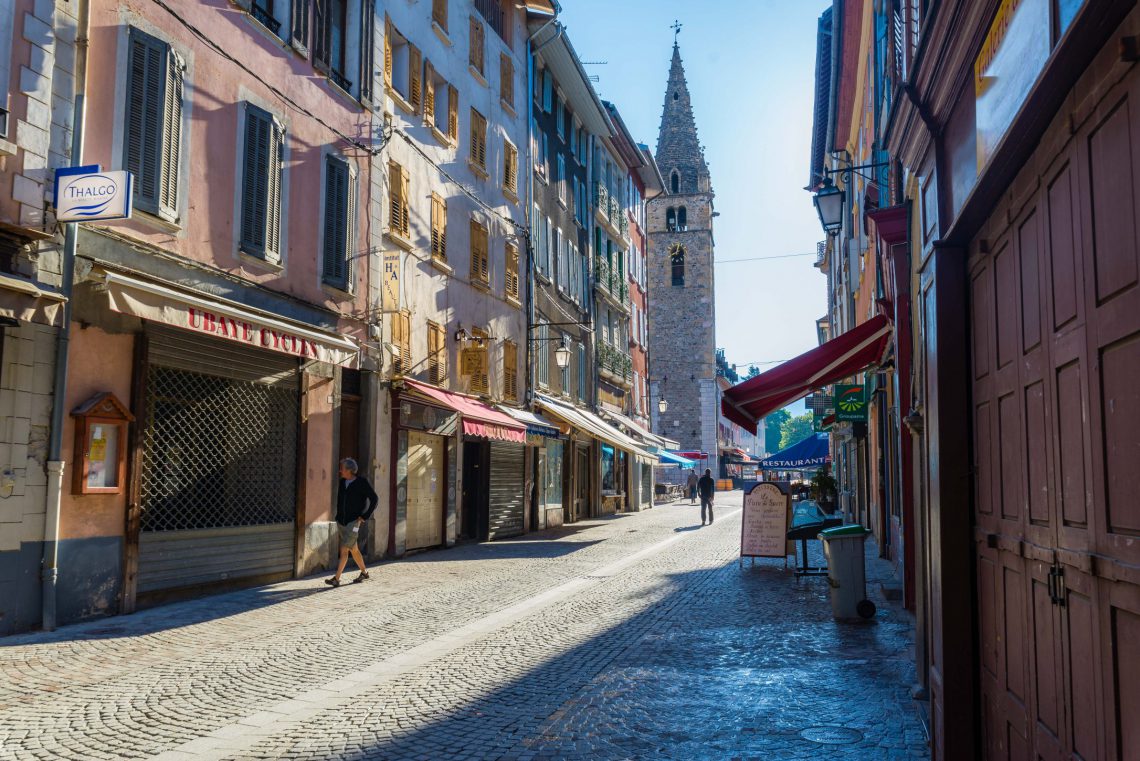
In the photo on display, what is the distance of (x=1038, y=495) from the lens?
3.63 meters

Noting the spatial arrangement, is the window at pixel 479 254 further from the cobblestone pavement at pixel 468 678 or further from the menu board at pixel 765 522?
the cobblestone pavement at pixel 468 678

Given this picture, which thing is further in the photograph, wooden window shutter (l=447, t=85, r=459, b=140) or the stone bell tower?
the stone bell tower

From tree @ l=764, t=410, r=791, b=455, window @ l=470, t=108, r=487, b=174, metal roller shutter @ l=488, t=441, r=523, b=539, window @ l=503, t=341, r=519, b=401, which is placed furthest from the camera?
tree @ l=764, t=410, r=791, b=455

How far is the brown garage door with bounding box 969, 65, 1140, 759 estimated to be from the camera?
2697mm

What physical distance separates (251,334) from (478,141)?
38.3 ft

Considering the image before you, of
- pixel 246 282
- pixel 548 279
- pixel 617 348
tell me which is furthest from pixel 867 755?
pixel 617 348

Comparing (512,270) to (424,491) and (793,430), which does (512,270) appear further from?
(793,430)

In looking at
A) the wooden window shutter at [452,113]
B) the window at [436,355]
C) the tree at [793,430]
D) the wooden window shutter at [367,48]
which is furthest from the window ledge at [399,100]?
the tree at [793,430]

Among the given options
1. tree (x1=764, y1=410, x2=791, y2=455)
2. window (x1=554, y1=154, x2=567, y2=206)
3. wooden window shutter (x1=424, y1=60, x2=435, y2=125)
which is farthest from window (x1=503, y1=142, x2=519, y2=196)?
tree (x1=764, y1=410, x2=791, y2=455)

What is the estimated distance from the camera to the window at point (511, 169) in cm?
2361

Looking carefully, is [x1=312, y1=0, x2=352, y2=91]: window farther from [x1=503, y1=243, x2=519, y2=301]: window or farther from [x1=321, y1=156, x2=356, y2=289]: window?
[x1=503, y1=243, x2=519, y2=301]: window

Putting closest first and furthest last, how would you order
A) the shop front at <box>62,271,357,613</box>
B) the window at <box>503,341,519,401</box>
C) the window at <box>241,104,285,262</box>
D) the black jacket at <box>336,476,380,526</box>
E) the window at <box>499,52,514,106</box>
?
the shop front at <box>62,271,357,613</box> < the window at <box>241,104,285,262</box> < the black jacket at <box>336,476,380,526</box> < the window at <box>503,341,519,401</box> < the window at <box>499,52,514,106</box>

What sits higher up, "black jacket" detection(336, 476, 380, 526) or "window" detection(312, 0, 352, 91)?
"window" detection(312, 0, 352, 91)

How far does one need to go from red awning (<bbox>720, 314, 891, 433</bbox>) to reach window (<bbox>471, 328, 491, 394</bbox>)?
9.35 m
